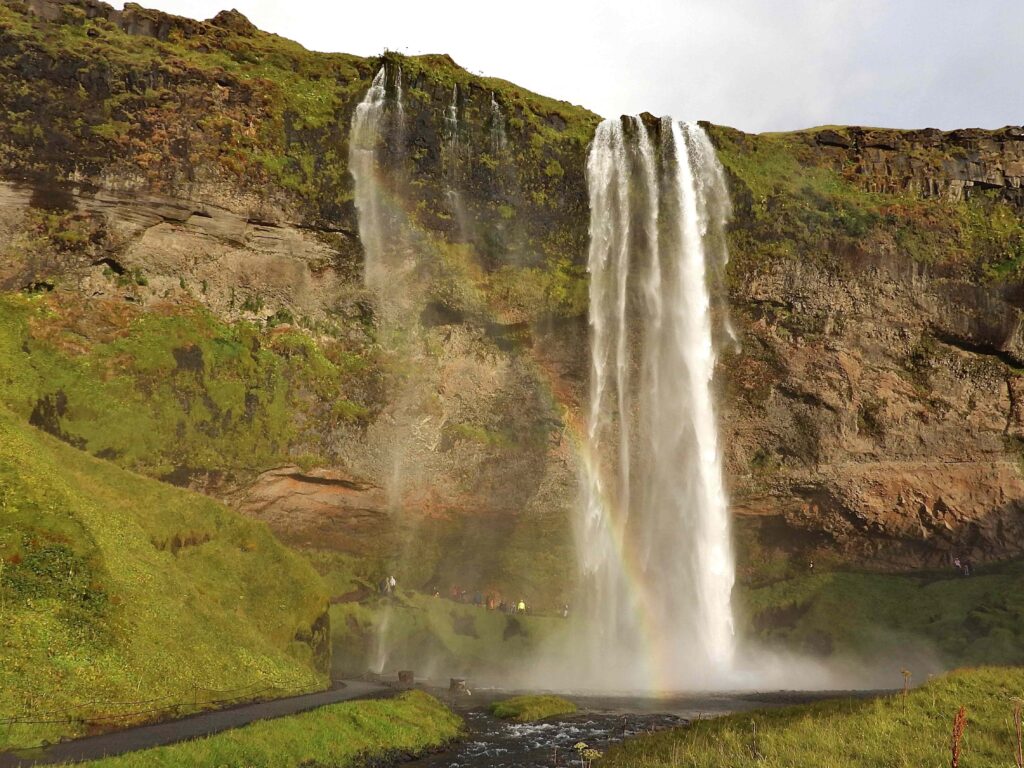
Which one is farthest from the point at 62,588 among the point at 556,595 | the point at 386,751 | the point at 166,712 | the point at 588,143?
the point at 588,143

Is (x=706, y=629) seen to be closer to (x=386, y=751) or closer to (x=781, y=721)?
(x=781, y=721)

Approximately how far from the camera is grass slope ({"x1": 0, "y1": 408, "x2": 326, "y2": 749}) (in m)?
16.8

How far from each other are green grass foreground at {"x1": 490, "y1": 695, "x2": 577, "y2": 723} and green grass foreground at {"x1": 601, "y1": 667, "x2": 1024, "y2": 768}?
22.4 ft

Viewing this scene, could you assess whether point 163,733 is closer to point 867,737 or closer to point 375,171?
point 867,737

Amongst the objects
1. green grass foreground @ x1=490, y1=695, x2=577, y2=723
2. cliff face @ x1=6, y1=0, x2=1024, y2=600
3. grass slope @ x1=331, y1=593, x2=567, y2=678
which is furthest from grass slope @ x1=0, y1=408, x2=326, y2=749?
grass slope @ x1=331, y1=593, x2=567, y2=678

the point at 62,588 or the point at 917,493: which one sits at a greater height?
the point at 917,493

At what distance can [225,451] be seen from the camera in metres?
36.8

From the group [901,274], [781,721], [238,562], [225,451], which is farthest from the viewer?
[901,274]

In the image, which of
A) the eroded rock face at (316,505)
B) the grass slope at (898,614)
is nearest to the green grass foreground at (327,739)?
the eroded rock face at (316,505)

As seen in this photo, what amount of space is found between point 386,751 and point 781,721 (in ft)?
35.2

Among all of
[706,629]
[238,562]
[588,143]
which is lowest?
[706,629]

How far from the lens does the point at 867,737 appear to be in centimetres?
1575

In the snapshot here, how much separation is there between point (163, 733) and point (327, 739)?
401cm

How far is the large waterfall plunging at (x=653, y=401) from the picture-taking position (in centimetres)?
4403
